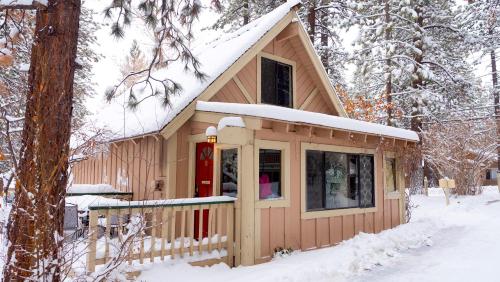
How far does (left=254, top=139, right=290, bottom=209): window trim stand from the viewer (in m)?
6.87

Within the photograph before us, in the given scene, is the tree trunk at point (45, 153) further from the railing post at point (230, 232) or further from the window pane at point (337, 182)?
the window pane at point (337, 182)

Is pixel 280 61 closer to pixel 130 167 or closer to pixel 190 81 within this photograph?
pixel 190 81

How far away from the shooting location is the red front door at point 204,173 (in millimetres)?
8305

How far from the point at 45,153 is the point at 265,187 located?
4127 millimetres

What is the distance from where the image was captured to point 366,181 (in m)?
9.39

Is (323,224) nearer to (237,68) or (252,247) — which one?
(252,247)

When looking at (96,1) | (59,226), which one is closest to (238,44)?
(96,1)

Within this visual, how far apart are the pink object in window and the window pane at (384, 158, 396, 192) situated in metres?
4.21

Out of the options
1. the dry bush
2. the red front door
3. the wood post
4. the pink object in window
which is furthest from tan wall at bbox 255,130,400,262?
the dry bush

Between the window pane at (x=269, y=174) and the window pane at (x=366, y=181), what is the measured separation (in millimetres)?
2758

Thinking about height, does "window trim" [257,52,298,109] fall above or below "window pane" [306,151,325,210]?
above

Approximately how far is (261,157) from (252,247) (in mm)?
1631

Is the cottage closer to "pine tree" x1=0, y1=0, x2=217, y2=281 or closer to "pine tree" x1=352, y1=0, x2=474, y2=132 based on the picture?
"pine tree" x1=0, y1=0, x2=217, y2=281

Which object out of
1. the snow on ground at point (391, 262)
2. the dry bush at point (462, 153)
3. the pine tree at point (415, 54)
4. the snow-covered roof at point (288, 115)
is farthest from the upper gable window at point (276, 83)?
the dry bush at point (462, 153)
